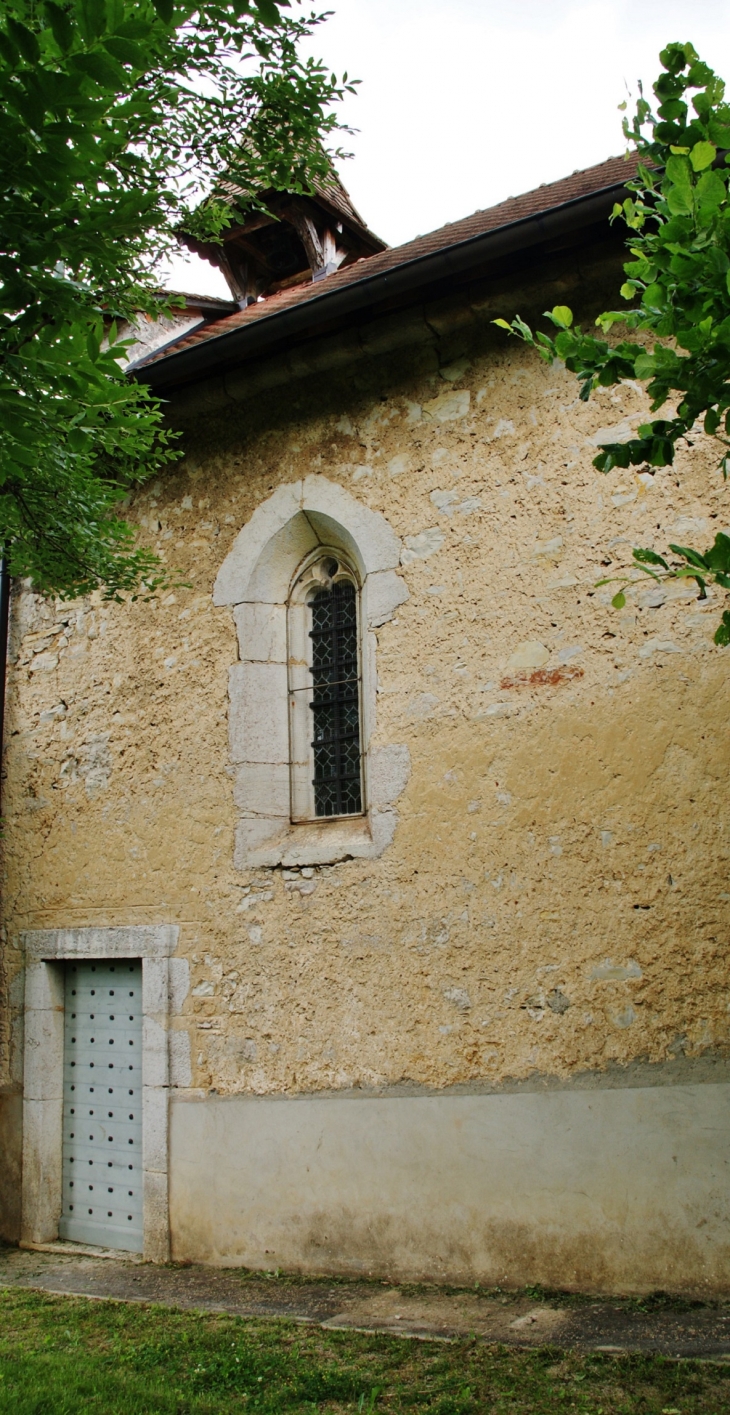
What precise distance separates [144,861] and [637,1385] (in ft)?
12.7

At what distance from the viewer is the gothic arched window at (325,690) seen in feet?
20.0

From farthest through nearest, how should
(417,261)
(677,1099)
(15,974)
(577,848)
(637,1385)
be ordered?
(15,974)
(417,261)
(577,848)
(677,1099)
(637,1385)

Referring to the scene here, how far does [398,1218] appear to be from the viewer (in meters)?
5.09

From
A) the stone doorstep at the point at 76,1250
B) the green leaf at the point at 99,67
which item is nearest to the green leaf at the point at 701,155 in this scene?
the green leaf at the point at 99,67

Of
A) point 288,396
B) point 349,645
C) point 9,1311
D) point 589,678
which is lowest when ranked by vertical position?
point 9,1311

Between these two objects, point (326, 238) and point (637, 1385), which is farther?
point (326, 238)

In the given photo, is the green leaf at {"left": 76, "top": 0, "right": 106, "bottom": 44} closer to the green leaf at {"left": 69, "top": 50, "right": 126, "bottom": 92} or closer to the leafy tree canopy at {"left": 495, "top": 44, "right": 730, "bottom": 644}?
the green leaf at {"left": 69, "top": 50, "right": 126, "bottom": 92}

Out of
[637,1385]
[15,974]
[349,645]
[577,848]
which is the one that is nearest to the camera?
[637,1385]

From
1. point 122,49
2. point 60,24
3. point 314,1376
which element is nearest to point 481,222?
point 122,49

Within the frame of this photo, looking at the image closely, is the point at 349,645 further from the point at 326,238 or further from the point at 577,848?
the point at 326,238

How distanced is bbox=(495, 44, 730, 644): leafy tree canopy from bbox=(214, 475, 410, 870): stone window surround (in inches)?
110

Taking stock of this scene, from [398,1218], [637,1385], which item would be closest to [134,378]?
[398,1218]

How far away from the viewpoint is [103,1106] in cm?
646

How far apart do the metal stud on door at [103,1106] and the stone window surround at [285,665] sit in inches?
54.9
